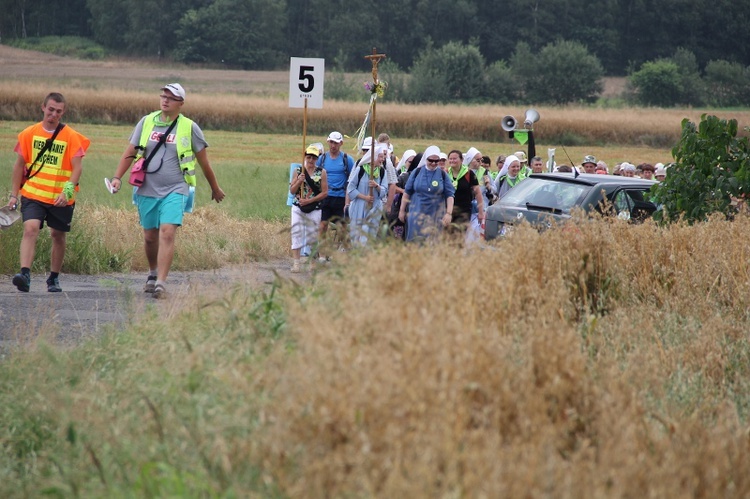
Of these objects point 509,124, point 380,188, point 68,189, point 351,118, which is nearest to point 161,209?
point 68,189

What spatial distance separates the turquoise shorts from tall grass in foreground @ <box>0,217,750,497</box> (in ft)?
11.5

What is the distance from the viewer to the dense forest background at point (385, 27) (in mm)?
101812

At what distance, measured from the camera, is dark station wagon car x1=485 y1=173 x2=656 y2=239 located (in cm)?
1226

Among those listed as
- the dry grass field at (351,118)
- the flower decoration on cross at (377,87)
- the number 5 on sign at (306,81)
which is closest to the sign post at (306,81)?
the number 5 on sign at (306,81)

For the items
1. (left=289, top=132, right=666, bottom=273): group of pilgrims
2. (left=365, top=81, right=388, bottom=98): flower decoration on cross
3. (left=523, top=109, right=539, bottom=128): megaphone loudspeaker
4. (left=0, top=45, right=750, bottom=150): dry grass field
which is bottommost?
(left=0, top=45, right=750, bottom=150): dry grass field

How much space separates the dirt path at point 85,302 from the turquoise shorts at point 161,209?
24.5 inches

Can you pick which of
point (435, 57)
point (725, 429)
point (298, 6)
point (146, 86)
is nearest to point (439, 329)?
point (725, 429)

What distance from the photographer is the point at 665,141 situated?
61.8 m

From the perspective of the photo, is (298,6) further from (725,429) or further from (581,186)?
(725,429)

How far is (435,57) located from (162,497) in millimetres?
86438

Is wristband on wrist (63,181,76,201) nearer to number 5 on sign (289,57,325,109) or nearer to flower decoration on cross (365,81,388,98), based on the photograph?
flower decoration on cross (365,81,388,98)

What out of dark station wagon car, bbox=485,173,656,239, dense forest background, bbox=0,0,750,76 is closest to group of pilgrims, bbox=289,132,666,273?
dark station wagon car, bbox=485,173,656,239

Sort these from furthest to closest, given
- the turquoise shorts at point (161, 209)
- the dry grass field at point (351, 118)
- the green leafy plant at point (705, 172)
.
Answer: the dry grass field at point (351, 118), the green leafy plant at point (705, 172), the turquoise shorts at point (161, 209)

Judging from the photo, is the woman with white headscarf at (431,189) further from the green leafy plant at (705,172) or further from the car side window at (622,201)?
the green leafy plant at (705,172)
